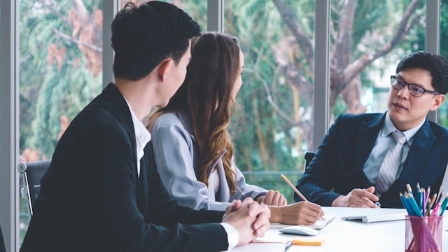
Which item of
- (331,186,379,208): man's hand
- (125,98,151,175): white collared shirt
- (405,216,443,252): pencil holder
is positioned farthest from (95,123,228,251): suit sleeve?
(331,186,379,208): man's hand

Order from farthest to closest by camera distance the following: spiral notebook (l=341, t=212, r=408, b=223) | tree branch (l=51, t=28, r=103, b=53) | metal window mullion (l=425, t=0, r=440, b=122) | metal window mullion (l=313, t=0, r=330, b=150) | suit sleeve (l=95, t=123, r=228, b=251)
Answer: tree branch (l=51, t=28, r=103, b=53) < metal window mullion (l=313, t=0, r=330, b=150) < metal window mullion (l=425, t=0, r=440, b=122) < spiral notebook (l=341, t=212, r=408, b=223) < suit sleeve (l=95, t=123, r=228, b=251)

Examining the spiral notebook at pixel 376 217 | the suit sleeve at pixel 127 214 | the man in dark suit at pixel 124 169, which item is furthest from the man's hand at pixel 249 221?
the spiral notebook at pixel 376 217

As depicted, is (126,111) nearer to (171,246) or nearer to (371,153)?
(171,246)

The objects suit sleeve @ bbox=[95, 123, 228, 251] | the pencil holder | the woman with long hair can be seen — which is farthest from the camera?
the woman with long hair

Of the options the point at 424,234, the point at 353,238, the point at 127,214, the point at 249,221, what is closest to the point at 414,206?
the point at 424,234

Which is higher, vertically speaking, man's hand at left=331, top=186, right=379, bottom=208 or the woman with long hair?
the woman with long hair

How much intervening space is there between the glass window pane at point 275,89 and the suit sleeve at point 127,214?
247 cm

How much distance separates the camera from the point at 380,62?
4.19 m

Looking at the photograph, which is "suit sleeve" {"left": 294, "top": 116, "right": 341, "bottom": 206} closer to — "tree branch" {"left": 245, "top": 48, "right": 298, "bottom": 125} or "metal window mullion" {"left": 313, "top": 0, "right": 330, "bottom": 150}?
"metal window mullion" {"left": 313, "top": 0, "right": 330, "bottom": 150}

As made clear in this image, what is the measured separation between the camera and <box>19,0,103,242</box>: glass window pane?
4723 mm

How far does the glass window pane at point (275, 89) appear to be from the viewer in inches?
171

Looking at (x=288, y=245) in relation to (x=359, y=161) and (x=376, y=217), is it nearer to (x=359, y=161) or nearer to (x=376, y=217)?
(x=376, y=217)

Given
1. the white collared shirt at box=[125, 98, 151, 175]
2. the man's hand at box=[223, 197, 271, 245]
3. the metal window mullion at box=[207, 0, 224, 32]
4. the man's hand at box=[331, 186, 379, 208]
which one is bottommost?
the man's hand at box=[331, 186, 379, 208]

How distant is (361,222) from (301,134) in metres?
1.82
